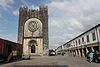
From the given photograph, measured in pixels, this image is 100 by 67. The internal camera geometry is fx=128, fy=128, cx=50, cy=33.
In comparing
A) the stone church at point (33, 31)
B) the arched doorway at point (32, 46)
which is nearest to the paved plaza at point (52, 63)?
the stone church at point (33, 31)

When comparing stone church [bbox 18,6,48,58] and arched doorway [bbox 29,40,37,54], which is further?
arched doorway [bbox 29,40,37,54]

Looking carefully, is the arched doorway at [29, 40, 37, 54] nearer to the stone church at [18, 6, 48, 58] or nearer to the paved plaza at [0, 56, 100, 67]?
the stone church at [18, 6, 48, 58]

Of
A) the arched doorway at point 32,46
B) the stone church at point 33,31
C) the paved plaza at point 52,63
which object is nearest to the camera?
the paved plaza at point 52,63

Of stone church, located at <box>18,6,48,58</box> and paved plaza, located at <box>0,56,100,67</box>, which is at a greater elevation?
stone church, located at <box>18,6,48,58</box>

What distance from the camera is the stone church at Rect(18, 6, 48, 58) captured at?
40531mm

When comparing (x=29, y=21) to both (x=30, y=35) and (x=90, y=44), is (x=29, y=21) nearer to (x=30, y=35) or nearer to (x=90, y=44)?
(x=30, y=35)

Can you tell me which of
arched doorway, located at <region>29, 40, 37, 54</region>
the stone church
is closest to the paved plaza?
the stone church

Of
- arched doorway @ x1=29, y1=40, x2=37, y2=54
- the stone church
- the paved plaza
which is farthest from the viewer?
arched doorway @ x1=29, y1=40, x2=37, y2=54

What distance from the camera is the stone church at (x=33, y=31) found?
1596 inches

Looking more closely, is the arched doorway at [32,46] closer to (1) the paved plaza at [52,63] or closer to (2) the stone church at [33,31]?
(2) the stone church at [33,31]

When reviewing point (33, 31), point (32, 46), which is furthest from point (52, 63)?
point (33, 31)

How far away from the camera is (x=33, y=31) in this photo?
1635 inches

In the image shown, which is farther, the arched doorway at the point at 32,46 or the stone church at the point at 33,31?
the arched doorway at the point at 32,46

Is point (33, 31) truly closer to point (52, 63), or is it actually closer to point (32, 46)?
point (32, 46)
